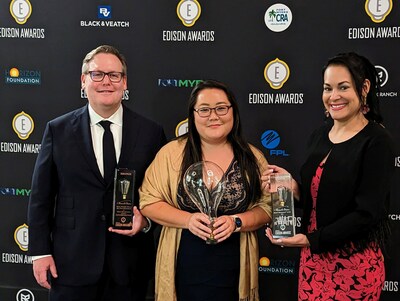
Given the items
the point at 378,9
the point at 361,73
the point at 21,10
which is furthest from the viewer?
the point at 21,10

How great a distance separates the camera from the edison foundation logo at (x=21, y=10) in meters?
3.17

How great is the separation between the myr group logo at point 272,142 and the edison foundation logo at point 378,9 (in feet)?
2.84

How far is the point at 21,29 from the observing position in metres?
3.19

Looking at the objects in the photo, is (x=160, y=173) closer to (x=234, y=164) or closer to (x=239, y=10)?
(x=234, y=164)

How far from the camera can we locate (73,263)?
7.11ft

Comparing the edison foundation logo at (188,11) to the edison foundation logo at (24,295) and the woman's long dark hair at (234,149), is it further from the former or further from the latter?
the edison foundation logo at (24,295)

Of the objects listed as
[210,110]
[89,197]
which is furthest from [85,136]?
[210,110]

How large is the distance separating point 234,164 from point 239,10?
1257 millimetres

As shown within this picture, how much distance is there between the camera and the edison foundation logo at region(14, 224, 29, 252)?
3318mm

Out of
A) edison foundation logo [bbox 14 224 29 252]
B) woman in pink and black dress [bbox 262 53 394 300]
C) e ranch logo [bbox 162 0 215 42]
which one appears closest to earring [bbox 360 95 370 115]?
woman in pink and black dress [bbox 262 53 394 300]

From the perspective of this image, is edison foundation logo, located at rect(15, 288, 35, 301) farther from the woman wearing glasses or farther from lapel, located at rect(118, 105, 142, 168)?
lapel, located at rect(118, 105, 142, 168)

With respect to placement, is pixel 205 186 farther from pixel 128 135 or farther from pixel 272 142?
pixel 272 142

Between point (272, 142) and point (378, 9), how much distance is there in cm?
97

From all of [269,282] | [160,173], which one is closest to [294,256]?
[269,282]
